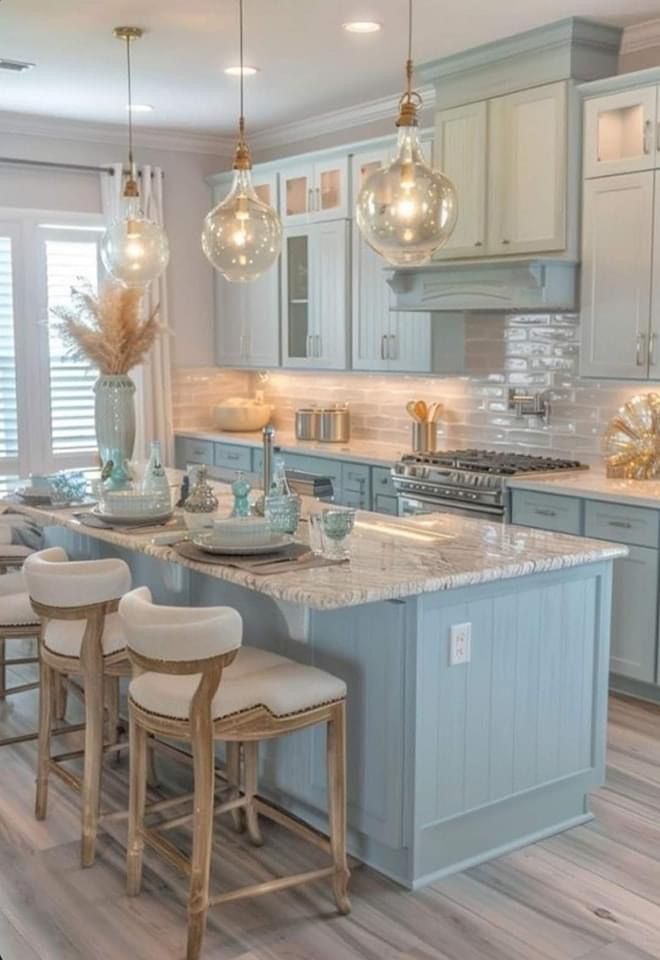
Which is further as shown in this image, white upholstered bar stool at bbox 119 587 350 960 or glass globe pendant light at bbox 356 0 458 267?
glass globe pendant light at bbox 356 0 458 267

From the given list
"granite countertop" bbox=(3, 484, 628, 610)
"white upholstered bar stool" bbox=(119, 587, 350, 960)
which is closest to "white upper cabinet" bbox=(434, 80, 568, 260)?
"granite countertop" bbox=(3, 484, 628, 610)

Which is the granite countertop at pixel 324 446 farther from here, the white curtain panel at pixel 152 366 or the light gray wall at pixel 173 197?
the light gray wall at pixel 173 197

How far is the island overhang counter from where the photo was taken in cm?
305

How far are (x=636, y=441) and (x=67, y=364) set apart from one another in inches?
152

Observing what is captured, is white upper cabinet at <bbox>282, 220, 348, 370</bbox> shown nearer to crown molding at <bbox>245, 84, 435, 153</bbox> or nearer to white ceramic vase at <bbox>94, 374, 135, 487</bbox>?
crown molding at <bbox>245, 84, 435, 153</bbox>

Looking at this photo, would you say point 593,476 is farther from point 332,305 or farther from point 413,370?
point 332,305

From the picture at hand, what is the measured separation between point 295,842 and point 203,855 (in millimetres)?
696

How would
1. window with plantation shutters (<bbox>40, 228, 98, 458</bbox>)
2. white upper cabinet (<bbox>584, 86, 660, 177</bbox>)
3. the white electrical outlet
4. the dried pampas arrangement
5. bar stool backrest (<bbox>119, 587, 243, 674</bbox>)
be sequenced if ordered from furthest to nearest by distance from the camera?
1. window with plantation shutters (<bbox>40, 228, 98, 458</bbox>)
2. the dried pampas arrangement
3. white upper cabinet (<bbox>584, 86, 660, 177</bbox>)
4. the white electrical outlet
5. bar stool backrest (<bbox>119, 587, 243, 674</bbox>)

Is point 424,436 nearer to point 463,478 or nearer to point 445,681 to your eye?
point 463,478

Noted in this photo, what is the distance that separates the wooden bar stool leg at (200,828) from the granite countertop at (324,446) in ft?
10.9

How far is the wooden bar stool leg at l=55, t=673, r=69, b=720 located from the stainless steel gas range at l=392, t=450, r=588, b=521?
6.66 ft

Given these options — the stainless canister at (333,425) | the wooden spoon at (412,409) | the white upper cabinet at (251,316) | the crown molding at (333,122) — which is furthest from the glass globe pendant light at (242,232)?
the white upper cabinet at (251,316)

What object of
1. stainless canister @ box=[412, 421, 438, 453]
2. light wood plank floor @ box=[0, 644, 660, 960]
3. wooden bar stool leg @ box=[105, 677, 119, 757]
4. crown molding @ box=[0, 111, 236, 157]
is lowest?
light wood plank floor @ box=[0, 644, 660, 960]

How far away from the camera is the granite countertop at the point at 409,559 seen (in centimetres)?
290
